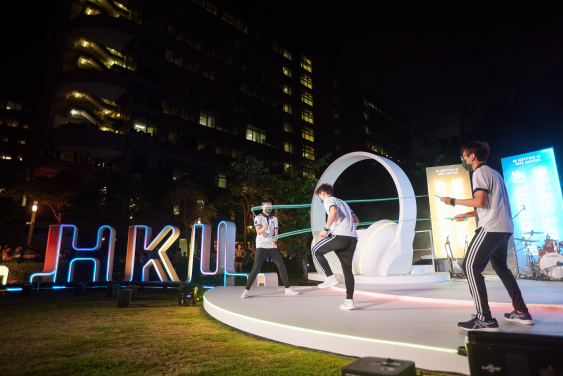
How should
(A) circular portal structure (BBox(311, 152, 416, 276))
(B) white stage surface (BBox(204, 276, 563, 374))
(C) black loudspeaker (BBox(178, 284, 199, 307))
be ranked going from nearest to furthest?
(B) white stage surface (BBox(204, 276, 563, 374)) → (C) black loudspeaker (BBox(178, 284, 199, 307)) → (A) circular portal structure (BBox(311, 152, 416, 276))

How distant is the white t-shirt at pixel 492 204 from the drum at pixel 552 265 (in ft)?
26.2

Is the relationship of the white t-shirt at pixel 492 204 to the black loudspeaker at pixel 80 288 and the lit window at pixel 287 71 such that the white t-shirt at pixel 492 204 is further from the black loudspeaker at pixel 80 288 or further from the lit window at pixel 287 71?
the lit window at pixel 287 71

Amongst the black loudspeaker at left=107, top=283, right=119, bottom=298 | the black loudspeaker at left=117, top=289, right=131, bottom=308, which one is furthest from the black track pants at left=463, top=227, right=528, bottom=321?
the black loudspeaker at left=107, top=283, right=119, bottom=298

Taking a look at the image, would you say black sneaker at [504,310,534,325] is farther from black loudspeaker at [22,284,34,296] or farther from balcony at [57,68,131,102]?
balcony at [57,68,131,102]

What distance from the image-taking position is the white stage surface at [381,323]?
2.91 meters

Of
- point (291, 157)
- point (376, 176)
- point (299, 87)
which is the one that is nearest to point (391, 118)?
point (299, 87)

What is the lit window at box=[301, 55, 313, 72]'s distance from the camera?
54.2 metres

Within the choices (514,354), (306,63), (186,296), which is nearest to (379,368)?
(514,354)

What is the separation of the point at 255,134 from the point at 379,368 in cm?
4248

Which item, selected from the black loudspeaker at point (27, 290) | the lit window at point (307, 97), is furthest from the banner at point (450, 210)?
the lit window at point (307, 97)

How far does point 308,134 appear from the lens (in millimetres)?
51562

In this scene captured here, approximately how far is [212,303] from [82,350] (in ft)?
8.48

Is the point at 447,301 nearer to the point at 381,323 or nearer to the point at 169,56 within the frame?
the point at 381,323

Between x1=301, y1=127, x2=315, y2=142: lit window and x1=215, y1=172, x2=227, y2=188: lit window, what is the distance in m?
17.0
